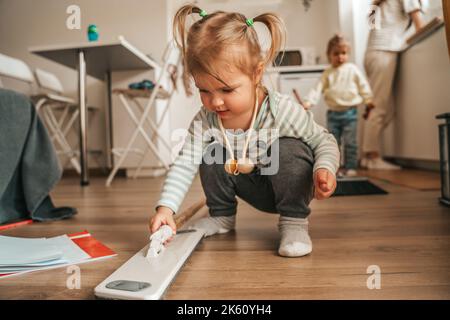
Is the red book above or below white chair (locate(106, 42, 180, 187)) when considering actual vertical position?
below

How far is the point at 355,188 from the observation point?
127 cm

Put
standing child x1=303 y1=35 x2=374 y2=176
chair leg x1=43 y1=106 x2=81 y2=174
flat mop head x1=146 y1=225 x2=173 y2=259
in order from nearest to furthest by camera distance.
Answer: flat mop head x1=146 y1=225 x2=173 y2=259, standing child x1=303 y1=35 x2=374 y2=176, chair leg x1=43 y1=106 x2=81 y2=174

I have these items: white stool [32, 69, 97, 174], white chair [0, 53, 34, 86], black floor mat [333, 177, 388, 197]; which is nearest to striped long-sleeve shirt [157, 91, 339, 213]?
white chair [0, 53, 34, 86]

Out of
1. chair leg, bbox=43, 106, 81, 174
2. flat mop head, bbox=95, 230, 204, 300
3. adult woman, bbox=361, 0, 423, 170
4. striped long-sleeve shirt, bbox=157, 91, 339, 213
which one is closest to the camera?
flat mop head, bbox=95, 230, 204, 300

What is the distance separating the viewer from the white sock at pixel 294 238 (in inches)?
20.6

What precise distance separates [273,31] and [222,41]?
100 millimetres

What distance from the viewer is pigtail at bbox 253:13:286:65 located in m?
0.57

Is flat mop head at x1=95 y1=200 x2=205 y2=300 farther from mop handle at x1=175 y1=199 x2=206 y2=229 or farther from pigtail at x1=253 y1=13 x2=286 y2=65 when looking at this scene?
pigtail at x1=253 y1=13 x2=286 y2=65

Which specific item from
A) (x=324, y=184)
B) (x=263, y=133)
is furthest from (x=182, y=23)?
(x=324, y=184)

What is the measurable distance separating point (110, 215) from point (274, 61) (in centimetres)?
55

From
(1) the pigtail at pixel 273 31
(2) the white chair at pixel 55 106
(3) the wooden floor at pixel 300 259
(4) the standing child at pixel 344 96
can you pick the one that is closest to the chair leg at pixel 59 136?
(2) the white chair at pixel 55 106

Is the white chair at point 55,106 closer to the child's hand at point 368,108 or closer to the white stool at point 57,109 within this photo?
the white stool at point 57,109

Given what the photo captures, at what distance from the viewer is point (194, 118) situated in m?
0.62
